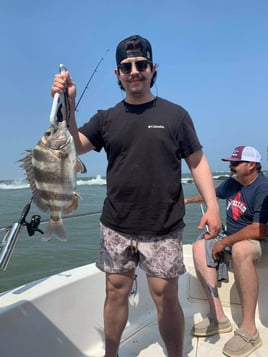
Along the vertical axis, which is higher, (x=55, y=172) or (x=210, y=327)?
(x=55, y=172)

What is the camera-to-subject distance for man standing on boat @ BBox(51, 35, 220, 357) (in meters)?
2.05

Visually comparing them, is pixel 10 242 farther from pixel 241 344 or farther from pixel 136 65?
pixel 241 344

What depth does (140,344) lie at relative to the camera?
2971 mm

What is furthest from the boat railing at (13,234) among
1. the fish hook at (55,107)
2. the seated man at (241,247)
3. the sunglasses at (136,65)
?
the seated man at (241,247)

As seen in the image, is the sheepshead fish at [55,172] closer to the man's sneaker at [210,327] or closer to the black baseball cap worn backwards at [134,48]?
the black baseball cap worn backwards at [134,48]

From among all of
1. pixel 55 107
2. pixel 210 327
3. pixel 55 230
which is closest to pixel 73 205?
pixel 55 230

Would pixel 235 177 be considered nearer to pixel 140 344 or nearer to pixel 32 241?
pixel 140 344

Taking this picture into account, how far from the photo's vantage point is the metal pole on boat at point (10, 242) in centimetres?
201

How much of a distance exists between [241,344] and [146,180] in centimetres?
154


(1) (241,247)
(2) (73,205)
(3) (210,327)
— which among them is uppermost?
(2) (73,205)

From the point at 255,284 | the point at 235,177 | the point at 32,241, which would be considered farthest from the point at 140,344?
the point at 32,241

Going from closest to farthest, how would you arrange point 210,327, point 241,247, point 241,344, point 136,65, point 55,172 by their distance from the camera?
point 55,172, point 136,65, point 241,344, point 241,247, point 210,327

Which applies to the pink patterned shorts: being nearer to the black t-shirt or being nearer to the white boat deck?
the black t-shirt

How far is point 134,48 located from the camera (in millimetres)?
2062
